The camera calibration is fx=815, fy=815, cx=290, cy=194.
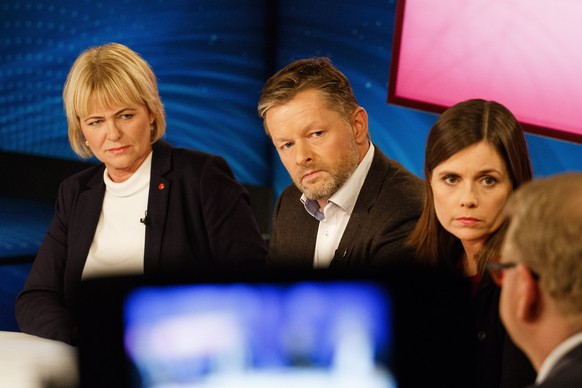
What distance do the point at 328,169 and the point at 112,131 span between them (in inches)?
27.2

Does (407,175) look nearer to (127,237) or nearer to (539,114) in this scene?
(127,237)

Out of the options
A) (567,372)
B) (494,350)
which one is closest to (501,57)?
(494,350)

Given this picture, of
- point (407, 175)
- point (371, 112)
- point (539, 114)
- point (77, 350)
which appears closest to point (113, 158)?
point (407, 175)

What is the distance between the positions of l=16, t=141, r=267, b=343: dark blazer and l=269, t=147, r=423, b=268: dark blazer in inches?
5.3

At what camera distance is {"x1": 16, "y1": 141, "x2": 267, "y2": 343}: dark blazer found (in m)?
2.51

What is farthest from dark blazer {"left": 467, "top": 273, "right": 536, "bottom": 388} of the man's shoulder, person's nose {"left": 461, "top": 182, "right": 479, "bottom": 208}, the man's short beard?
the man's short beard

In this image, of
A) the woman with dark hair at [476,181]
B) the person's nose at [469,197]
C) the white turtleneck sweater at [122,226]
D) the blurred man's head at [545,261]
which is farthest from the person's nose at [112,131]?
the blurred man's head at [545,261]

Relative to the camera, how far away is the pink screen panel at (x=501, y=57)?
352cm

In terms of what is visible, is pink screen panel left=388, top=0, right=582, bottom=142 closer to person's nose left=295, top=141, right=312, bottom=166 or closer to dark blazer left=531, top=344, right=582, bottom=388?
person's nose left=295, top=141, right=312, bottom=166

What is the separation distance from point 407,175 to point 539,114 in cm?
151

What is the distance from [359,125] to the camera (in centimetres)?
249

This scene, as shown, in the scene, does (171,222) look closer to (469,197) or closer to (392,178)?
(392,178)

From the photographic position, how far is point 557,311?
3.46 ft

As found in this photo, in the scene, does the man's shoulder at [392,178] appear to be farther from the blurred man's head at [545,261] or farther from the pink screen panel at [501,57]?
the pink screen panel at [501,57]
